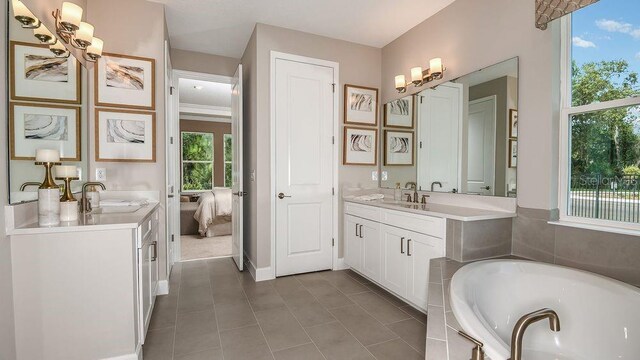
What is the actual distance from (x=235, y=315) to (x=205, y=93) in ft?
15.7

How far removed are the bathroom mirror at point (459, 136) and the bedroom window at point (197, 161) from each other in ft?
19.5

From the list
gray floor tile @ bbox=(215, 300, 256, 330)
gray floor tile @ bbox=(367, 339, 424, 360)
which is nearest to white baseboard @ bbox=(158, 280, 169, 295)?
gray floor tile @ bbox=(215, 300, 256, 330)

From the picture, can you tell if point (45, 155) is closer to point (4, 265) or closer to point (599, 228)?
point (4, 265)

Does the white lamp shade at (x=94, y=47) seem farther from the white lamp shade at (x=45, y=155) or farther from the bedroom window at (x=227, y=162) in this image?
the bedroom window at (x=227, y=162)

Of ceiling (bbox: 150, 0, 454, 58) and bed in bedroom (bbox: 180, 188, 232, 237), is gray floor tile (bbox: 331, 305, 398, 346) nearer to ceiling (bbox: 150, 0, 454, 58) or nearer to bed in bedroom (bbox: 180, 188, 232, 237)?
ceiling (bbox: 150, 0, 454, 58)

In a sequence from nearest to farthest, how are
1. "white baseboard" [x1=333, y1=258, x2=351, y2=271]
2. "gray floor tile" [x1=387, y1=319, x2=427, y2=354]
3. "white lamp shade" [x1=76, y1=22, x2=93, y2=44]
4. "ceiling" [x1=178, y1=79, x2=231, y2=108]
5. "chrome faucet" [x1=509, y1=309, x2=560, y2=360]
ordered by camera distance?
1. "chrome faucet" [x1=509, y1=309, x2=560, y2=360]
2. "gray floor tile" [x1=387, y1=319, x2=427, y2=354]
3. "white lamp shade" [x1=76, y1=22, x2=93, y2=44]
4. "white baseboard" [x1=333, y1=258, x2=351, y2=271]
5. "ceiling" [x1=178, y1=79, x2=231, y2=108]


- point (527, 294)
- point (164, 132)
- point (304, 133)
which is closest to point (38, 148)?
point (164, 132)

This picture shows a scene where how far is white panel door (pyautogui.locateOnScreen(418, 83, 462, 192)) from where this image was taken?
2.75 metres

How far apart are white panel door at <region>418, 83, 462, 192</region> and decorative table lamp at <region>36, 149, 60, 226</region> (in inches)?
114

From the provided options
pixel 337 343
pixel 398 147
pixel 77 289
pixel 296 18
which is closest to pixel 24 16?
pixel 77 289

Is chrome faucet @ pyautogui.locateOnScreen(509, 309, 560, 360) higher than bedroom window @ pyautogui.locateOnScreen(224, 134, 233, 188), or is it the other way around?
bedroom window @ pyautogui.locateOnScreen(224, 134, 233, 188)

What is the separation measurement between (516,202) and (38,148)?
3193mm

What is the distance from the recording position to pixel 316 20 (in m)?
3.12

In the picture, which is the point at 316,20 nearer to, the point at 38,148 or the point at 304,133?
the point at 304,133
